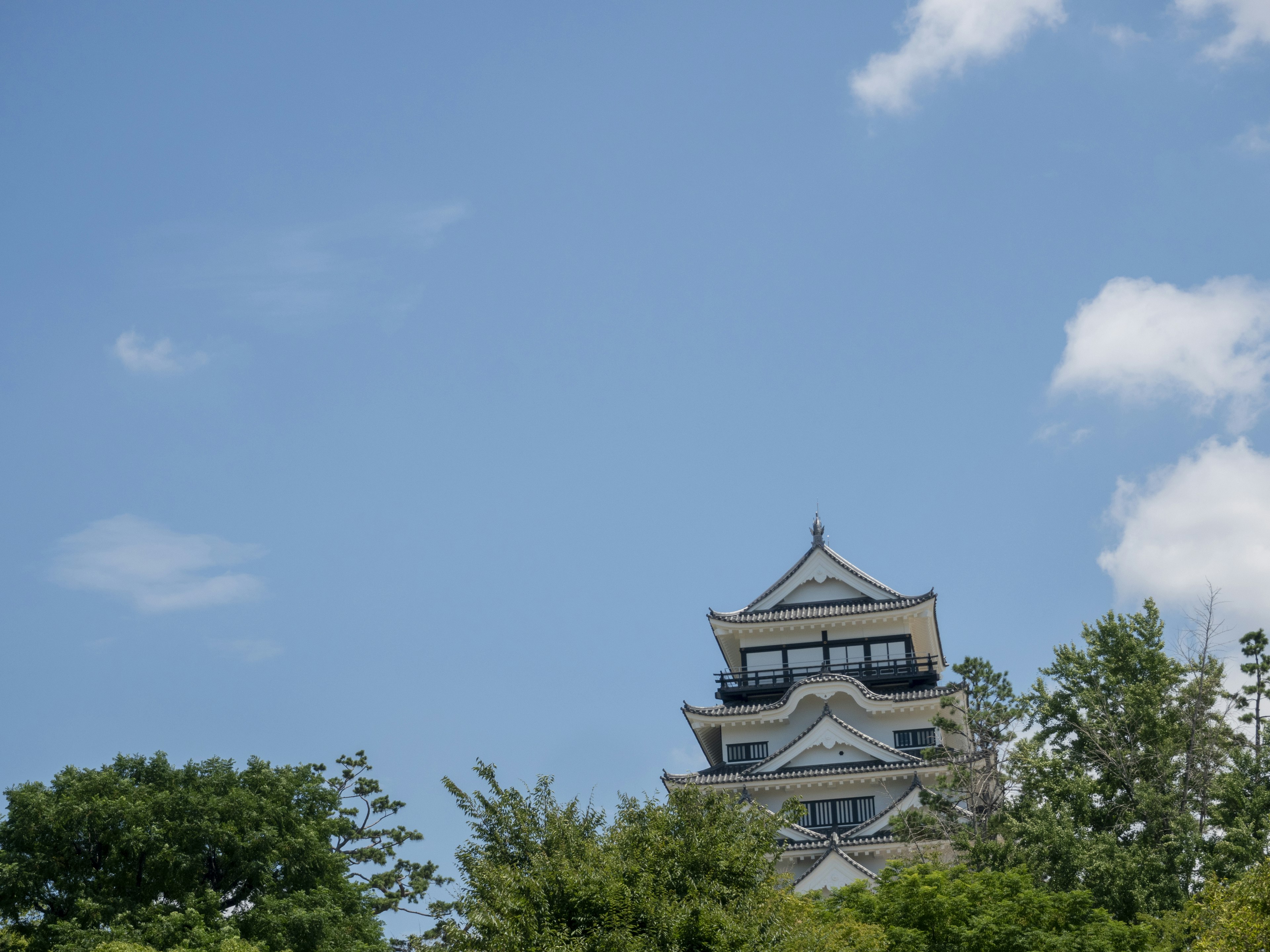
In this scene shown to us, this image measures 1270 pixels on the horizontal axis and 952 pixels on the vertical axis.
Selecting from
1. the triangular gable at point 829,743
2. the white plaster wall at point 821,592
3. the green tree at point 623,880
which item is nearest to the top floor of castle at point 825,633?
the white plaster wall at point 821,592

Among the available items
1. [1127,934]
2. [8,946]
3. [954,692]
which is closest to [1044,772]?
[1127,934]

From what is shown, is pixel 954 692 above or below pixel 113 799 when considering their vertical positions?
above

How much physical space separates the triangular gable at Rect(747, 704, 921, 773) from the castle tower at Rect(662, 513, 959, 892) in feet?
0.14

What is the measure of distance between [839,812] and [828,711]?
3.50 m

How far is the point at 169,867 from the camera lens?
93.2 feet

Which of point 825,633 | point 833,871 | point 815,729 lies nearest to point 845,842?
point 833,871

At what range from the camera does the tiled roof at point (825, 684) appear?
44656 mm

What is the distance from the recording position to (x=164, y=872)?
2862cm

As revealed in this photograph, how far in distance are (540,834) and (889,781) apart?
86.9 feet

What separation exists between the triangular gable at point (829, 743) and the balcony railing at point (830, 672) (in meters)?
3.08

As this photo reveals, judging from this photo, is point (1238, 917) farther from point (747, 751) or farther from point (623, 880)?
→ point (747, 751)

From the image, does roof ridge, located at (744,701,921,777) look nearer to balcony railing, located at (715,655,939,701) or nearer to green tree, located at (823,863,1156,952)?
balcony railing, located at (715,655,939,701)

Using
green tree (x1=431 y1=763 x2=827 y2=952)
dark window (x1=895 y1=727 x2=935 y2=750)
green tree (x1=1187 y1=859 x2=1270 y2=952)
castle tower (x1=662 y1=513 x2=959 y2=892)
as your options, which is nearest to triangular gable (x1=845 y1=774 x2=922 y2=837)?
castle tower (x1=662 y1=513 x2=959 y2=892)

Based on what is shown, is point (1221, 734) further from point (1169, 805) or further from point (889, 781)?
point (889, 781)
